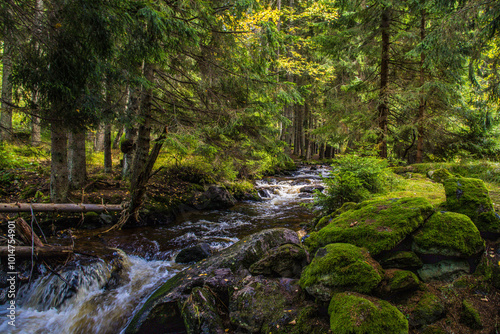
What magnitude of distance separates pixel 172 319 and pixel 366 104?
11909 millimetres

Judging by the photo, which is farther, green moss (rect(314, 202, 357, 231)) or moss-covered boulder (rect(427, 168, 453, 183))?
moss-covered boulder (rect(427, 168, 453, 183))

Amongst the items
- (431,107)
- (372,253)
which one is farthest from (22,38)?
(431,107)

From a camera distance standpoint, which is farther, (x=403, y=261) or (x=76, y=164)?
(x=76, y=164)

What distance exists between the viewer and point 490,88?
670cm

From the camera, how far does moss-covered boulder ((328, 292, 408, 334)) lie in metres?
2.31

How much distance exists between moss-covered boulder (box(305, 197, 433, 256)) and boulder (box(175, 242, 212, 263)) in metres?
2.82

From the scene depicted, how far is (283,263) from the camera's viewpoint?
152 inches

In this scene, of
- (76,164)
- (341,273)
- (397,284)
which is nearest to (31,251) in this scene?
(76,164)

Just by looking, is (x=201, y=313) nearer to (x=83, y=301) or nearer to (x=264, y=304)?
(x=264, y=304)

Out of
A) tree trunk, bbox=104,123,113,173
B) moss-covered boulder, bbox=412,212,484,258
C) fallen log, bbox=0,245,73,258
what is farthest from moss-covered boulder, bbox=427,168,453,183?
Result: tree trunk, bbox=104,123,113,173

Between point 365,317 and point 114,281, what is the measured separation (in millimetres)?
4744

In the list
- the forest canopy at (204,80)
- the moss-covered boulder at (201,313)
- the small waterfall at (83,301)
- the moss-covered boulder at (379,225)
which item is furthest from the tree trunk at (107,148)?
the moss-covered boulder at (379,225)

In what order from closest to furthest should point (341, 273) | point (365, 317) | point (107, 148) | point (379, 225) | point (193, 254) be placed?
point (365, 317) < point (341, 273) < point (379, 225) < point (193, 254) < point (107, 148)

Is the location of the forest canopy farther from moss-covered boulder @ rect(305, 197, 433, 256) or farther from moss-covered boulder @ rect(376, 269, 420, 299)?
moss-covered boulder @ rect(376, 269, 420, 299)
